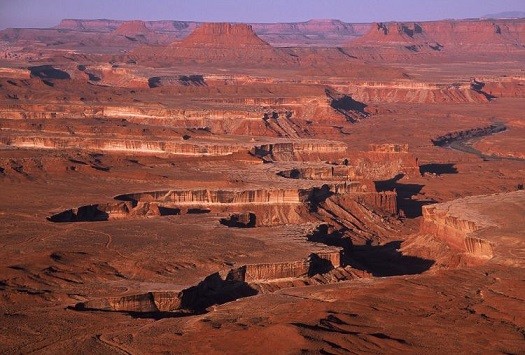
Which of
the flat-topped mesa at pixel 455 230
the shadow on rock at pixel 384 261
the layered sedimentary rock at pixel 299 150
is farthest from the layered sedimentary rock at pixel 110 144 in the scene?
the flat-topped mesa at pixel 455 230

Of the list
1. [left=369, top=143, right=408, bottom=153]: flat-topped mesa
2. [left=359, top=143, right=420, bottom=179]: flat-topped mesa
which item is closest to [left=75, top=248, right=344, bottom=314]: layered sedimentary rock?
[left=359, top=143, right=420, bottom=179]: flat-topped mesa

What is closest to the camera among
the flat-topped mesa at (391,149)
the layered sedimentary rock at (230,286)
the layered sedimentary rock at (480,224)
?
the layered sedimentary rock at (230,286)

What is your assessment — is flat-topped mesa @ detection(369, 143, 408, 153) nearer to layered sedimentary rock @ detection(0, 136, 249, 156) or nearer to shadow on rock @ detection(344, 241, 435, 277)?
layered sedimentary rock @ detection(0, 136, 249, 156)

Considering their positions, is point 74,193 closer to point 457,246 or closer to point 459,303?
point 457,246

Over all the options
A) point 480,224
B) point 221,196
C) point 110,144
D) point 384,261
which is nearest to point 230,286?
point 384,261

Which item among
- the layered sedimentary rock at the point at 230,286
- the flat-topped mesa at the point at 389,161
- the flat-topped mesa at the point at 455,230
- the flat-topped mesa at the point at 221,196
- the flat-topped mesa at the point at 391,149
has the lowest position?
the layered sedimentary rock at the point at 230,286

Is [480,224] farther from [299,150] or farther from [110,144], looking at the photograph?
[110,144]

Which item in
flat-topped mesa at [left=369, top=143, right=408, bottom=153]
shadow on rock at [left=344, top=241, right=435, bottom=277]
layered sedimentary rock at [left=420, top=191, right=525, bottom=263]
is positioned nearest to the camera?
layered sedimentary rock at [left=420, top=191, right=525, bottom=263]

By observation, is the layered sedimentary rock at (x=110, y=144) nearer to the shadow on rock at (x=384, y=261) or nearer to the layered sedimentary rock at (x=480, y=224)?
the layered sedimentary rock at (x=480, y=224)

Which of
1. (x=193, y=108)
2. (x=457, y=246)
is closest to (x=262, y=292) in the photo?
(x=457, y=246)
